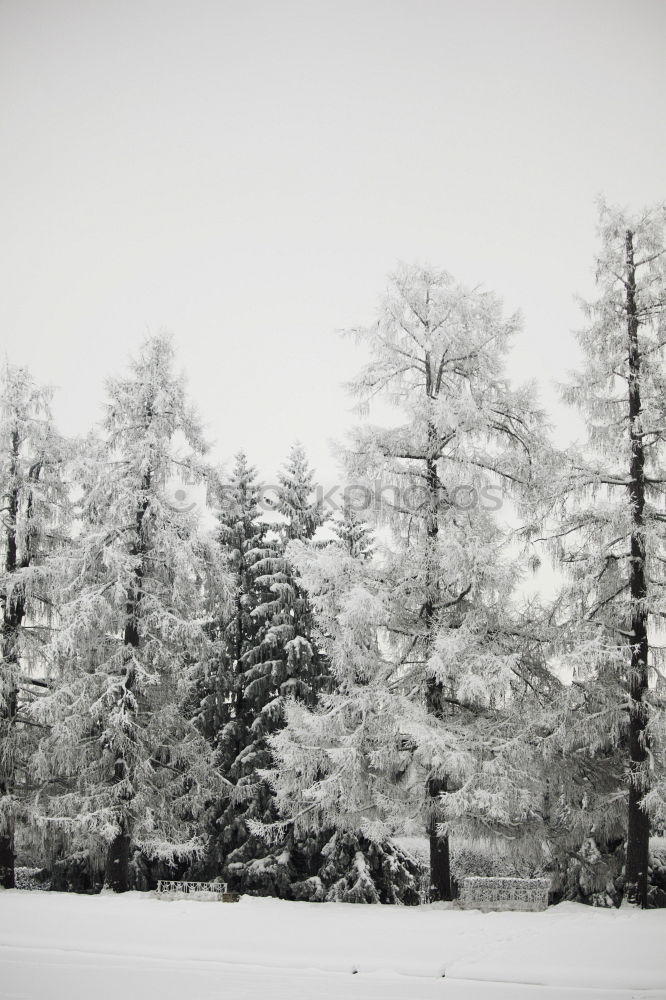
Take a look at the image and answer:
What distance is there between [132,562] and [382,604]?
539 centimetres

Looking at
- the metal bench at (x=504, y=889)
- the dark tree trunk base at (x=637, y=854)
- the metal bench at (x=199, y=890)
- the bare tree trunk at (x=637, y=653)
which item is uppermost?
the bare tree trunk at (x=637, y=653)

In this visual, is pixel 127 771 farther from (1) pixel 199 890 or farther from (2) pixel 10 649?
(2) pixel 10 649

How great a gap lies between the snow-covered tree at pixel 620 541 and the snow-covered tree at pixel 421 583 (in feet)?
4.01

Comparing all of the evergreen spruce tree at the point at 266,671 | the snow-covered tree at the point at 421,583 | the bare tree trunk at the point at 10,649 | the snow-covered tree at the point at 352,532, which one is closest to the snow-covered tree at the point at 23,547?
the bare tree trunk at the point at 10,649

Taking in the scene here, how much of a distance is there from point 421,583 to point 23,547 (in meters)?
9.78

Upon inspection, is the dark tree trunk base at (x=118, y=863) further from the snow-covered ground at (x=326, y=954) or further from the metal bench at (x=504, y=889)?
the metal bench at (x=504, y=889)

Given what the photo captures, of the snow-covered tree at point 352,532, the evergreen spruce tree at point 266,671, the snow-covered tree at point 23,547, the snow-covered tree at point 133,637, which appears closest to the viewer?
the snow-covered tree at point 133,637

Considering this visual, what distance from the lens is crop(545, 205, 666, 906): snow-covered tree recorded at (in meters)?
12.0

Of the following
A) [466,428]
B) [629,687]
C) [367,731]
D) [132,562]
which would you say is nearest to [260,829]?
[367,731]

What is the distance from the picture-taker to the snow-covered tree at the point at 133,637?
14820 mm

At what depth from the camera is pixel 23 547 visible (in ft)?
57.8

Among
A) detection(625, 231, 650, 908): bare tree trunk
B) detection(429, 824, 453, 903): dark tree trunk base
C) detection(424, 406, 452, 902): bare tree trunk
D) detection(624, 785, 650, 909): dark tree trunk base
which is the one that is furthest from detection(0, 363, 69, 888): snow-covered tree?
detection(624, 785, 650, 909): dark tree trunk base

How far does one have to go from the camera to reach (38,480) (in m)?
17.5

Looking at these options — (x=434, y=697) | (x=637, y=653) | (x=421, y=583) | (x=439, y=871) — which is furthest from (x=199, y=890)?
(x=637, y=653)
